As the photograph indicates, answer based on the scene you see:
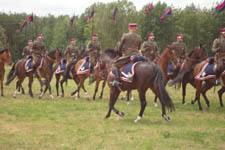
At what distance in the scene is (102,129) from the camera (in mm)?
8938

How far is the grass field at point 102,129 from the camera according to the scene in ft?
24.1

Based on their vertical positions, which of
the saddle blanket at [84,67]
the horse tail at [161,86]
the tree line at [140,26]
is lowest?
the horse tail at [161,86]

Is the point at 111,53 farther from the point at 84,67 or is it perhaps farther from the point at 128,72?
the point at 84,67

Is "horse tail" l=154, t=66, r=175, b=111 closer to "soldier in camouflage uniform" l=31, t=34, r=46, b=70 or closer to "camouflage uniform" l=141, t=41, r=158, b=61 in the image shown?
"camouflage uniform" l=141, t=41, r=158, b=61

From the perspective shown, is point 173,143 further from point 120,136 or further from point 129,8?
point 129,8

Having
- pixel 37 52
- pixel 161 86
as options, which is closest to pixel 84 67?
pixel 37 52

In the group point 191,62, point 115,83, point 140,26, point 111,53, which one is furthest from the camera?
point 140,26

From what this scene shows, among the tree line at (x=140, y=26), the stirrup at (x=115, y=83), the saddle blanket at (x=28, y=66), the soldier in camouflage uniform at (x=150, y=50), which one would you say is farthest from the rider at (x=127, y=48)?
the tree line at (x=140, y=26)

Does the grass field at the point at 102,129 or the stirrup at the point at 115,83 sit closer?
the grass field at the point at 102,129

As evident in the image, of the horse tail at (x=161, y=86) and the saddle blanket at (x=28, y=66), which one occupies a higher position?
the saddle blanket at (x=28, y=66)

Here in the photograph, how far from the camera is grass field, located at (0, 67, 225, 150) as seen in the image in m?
7.36

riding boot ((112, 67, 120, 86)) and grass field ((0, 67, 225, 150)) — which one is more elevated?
riding boot ((112, 67, 120, 86))

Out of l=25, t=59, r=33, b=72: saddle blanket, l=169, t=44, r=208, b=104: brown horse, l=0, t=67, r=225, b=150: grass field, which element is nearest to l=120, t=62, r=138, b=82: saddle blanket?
l=0, t=67, r=225, b=150: grass field

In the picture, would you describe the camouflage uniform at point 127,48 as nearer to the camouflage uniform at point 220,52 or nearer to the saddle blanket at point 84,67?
the camouflage uniform at point 220,52
